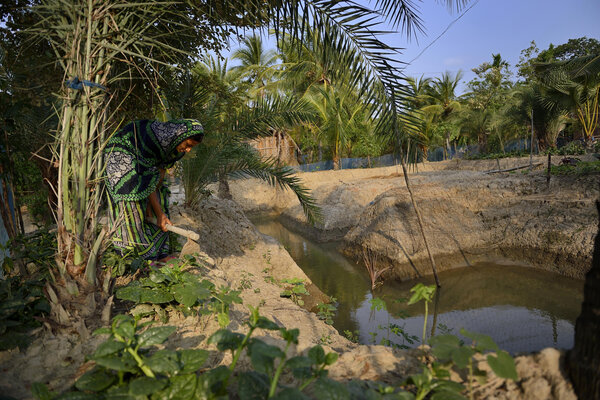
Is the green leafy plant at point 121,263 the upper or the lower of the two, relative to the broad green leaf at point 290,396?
upper

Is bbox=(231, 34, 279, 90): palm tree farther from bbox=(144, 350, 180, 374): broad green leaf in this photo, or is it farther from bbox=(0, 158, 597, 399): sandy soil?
bbox=(144, 350, 180, 374): broad green leaf

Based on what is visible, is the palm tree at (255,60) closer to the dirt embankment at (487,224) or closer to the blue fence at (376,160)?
the blue fence at (376,160)

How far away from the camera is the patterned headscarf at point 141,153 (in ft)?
9.12

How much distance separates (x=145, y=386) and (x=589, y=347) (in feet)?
5.23

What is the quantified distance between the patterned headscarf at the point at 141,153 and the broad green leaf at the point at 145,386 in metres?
1.85

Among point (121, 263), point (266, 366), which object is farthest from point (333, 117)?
point (266, 366)

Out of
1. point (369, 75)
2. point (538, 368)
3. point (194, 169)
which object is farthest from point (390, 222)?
point (538, 368)

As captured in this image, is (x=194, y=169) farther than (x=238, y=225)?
No

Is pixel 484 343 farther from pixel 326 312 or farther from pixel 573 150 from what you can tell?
pixel 573 150

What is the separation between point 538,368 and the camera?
1347 mm

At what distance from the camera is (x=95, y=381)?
1379mm

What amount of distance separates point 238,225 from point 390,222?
3308 mm

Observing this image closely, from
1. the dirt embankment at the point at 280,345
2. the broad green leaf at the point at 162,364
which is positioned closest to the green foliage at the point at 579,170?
the dirt embankment at the point at 280,345

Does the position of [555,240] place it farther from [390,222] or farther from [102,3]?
[102,3]
